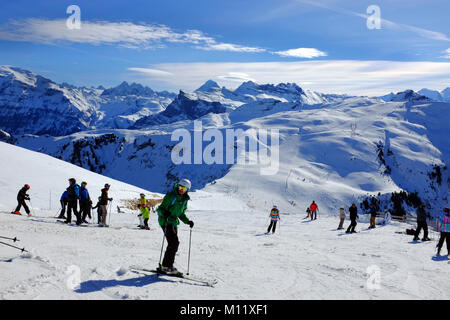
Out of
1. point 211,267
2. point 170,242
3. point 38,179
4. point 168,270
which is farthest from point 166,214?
point 38,179

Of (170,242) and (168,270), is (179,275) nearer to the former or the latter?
(168,270)

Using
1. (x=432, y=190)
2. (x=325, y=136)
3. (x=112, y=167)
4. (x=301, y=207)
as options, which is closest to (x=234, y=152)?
(x=325, y=136)

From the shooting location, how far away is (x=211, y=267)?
33.9ft

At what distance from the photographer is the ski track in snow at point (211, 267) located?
777 centimetres

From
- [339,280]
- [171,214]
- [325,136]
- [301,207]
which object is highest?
[325,136]

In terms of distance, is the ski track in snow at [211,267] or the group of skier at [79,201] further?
the group of skier at [79,201]

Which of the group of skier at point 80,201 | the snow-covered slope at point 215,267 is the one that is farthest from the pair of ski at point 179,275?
the group of skier at point 80,201

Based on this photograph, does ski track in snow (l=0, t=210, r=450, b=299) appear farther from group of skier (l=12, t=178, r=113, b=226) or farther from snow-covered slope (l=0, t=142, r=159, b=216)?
snow-covered slope (l=0, t=142, r=159, b=216)

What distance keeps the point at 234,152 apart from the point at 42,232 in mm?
103387

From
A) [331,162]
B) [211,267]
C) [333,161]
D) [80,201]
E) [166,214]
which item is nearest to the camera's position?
[166,214]

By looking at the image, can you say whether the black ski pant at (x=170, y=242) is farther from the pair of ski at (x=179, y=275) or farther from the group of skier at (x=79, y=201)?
Result: the group of skier at (x=79, y=201)

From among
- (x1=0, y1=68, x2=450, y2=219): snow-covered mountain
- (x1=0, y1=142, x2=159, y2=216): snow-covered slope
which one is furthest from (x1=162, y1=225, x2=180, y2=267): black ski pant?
(x1=0, y1=68, x2=450, y2=219): snow-covered mountain

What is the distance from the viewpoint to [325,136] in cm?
12762

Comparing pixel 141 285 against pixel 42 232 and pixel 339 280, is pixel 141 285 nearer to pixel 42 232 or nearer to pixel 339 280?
pixel 339 280
